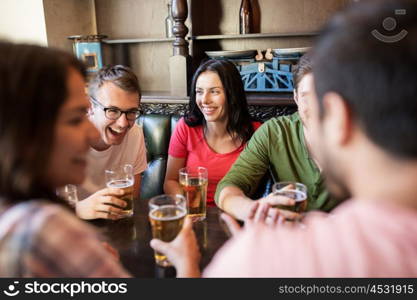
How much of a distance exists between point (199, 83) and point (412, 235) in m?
1.56

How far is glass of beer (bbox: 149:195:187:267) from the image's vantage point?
0.96m

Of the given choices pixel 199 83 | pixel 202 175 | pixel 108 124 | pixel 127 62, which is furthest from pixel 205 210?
pixel 127 62

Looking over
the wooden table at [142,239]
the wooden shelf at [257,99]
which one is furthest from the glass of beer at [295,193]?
the wooden shelf at [257,99]

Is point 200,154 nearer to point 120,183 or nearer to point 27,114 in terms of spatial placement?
point 120,183

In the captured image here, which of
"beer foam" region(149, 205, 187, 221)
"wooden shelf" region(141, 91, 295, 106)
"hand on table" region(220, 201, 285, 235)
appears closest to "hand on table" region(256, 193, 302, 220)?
"hand on table" region(220, 201, 285, 235)

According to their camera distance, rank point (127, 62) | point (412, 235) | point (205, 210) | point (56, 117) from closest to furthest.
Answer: point (412, 235), point (56, 117), point (205, 210), point (127, 62)

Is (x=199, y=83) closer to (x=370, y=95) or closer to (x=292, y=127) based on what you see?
(x=292, y=127)

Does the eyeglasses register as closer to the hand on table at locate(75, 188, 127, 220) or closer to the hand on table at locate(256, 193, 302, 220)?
the hand on table at locate(75, 188, 127, 220)

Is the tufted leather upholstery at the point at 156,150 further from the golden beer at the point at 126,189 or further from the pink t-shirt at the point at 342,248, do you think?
the pink t-shirt at the point at 342,248

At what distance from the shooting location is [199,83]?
1935 mm

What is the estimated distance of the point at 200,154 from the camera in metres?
1.93

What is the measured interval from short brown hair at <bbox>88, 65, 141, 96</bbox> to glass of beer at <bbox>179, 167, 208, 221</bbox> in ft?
1.72

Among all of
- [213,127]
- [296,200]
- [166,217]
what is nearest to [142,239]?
[166,217]

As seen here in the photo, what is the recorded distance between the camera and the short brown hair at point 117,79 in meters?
1.54
